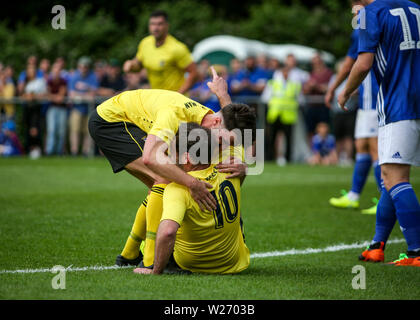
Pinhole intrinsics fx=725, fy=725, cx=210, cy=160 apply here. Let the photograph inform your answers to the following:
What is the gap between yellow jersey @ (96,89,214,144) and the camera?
5219 mm

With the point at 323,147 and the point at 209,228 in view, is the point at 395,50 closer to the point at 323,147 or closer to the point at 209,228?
the point at 209,228

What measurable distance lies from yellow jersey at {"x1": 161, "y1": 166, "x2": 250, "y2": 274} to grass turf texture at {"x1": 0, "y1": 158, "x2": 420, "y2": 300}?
174 millimetres

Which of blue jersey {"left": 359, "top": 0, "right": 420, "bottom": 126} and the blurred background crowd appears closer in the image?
blue jersey {"left": 359, "top": 0, "right": 420, "bottom": 126}

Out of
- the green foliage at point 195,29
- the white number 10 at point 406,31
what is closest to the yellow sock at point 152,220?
the white number 10 at point 406,31

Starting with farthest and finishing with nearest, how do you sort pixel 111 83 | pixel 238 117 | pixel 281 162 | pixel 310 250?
pixel 111 83, pixel 281 162, pixel 310 250, pixel 238 117

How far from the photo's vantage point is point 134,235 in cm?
596

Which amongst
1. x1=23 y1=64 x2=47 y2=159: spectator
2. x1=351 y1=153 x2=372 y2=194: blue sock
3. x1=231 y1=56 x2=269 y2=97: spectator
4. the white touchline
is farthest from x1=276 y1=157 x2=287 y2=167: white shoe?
the white touchline

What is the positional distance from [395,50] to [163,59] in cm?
489

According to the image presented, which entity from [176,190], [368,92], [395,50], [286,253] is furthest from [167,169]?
[368,92]

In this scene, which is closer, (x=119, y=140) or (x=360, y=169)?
(x=119, y=140)

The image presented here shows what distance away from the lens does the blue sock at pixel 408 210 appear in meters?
6.04

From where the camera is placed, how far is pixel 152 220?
550cm

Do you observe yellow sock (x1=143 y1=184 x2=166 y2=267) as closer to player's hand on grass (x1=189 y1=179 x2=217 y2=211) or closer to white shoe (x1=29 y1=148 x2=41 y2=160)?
player's hand on grass (x1=189 y1=179 x2=217 y2=211)

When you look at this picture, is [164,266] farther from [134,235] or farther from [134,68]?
[134,68]
